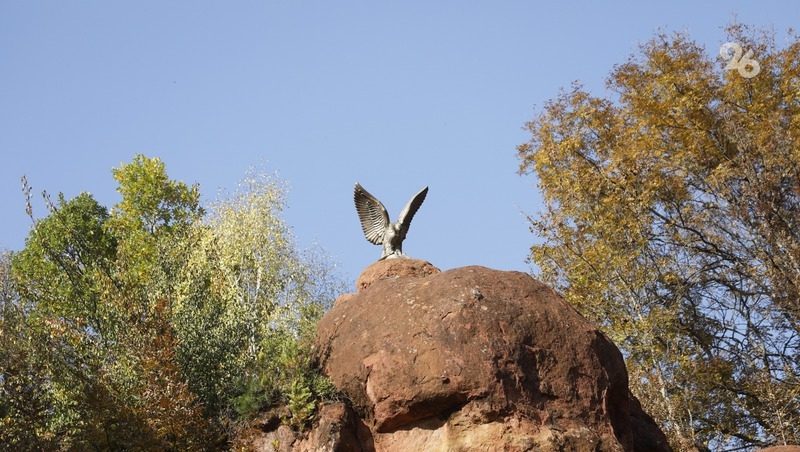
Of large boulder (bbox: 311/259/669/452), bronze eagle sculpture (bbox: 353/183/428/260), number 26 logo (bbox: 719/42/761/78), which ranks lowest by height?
large boulder (bbox: 311/259/669/452)

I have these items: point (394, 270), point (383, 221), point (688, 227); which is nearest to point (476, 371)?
point (394, 270)

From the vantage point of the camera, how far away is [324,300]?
31.0m

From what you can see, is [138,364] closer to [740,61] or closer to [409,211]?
[409,211]

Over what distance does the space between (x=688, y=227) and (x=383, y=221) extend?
1134 cm

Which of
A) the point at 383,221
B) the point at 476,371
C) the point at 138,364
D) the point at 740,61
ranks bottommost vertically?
the point at 476,371

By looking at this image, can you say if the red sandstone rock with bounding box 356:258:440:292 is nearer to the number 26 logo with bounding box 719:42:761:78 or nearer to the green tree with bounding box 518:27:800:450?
the green tree with bounding box 518:27:800:450

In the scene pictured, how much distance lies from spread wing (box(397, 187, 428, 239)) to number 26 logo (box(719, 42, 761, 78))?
14.2 metres

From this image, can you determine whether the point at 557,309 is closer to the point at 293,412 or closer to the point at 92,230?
the point at 293,412

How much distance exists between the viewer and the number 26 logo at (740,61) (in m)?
30.1

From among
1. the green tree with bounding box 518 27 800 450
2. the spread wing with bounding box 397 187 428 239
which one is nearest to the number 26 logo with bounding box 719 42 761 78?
the green tree with bounding box 518 27 800 450

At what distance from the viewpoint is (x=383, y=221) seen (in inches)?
759

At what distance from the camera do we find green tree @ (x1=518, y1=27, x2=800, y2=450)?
24.6 meters

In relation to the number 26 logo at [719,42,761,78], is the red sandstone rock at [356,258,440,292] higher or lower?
lower

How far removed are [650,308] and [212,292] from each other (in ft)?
35.5
